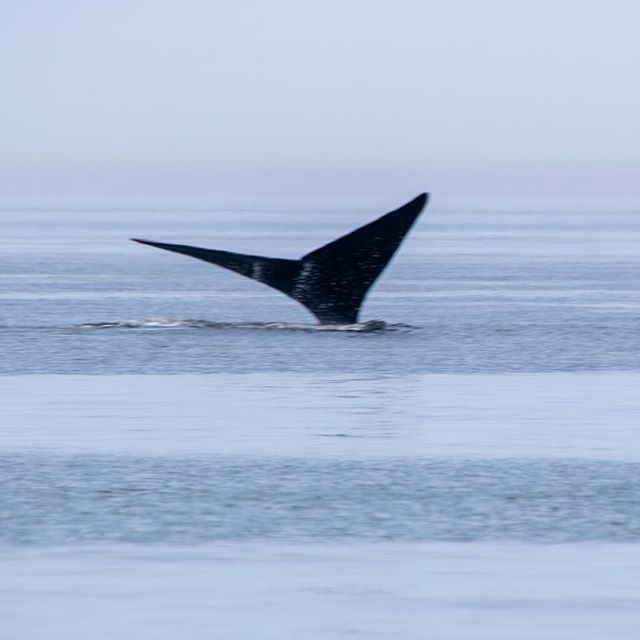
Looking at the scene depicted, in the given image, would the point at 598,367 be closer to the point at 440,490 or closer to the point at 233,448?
the point at 233,448

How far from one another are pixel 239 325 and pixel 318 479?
2176 cm

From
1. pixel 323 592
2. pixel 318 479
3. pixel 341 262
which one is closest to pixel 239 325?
pixel 341 262

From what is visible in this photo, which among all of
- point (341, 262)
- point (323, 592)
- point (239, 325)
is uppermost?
point (341, 262)

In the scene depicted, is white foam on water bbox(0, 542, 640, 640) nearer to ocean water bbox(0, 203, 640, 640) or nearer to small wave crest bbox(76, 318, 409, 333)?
ocean water bbox(0, 203, 640, 640)

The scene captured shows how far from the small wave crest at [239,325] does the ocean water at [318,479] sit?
11 centimetres

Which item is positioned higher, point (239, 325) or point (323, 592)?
point (239, 325)

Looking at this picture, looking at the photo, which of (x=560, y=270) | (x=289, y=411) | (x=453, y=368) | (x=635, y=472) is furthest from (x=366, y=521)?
(x=560, y=270)

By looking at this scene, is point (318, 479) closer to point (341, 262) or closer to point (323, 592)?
point (323, 592)

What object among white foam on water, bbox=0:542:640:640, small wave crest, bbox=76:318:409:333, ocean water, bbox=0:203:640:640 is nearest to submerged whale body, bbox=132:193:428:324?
ocean water, bbox=0:203:640:640

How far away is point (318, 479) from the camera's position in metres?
18.2

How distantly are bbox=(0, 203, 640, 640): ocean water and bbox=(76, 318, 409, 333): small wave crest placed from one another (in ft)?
0.37

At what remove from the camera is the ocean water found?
12.5m

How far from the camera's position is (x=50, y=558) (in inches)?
551

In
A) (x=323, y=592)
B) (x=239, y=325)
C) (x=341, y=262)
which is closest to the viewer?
(x=323, y=592)
